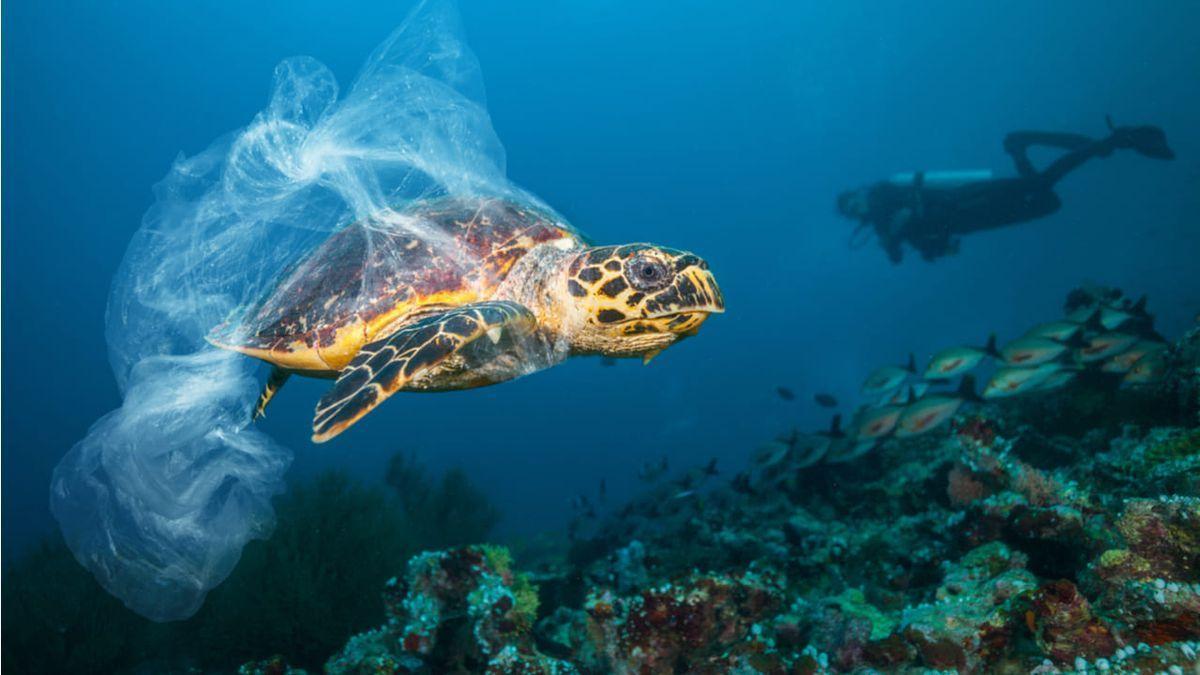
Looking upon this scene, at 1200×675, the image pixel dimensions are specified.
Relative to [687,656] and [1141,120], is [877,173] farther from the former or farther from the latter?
[687,656]

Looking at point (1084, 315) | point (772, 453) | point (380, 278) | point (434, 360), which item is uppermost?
point (1084, 315)

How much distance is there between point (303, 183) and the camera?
3.16m

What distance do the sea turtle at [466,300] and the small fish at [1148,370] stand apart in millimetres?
4963

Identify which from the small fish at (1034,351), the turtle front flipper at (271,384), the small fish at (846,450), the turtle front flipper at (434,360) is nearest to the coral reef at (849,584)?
the small fish at (846,450)

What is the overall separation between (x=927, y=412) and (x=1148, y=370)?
1820mm

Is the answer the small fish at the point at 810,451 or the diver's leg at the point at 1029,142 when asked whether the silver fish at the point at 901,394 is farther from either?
the diver's leg at the point at 1029,142

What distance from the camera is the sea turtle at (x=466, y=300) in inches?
102

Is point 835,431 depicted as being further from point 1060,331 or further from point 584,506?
point 584,506

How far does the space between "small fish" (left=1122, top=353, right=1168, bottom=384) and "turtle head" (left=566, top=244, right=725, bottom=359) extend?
4.92 meters

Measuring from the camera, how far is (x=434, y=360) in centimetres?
214

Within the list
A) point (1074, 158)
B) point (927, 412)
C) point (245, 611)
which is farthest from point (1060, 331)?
point (1074, 158)

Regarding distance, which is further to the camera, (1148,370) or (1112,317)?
(1112,317)

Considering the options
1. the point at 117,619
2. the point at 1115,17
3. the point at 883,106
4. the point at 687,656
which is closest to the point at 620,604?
the point at 687,656

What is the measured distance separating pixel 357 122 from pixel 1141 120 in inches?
3410
